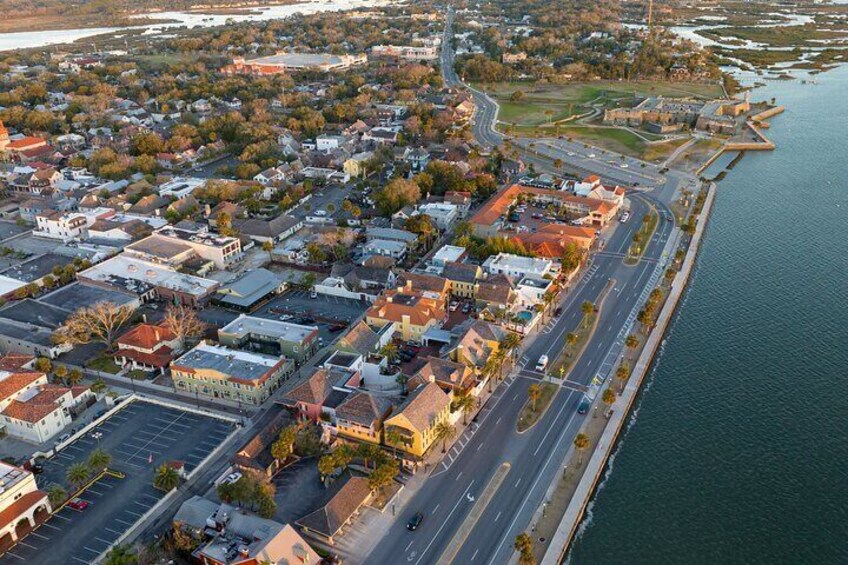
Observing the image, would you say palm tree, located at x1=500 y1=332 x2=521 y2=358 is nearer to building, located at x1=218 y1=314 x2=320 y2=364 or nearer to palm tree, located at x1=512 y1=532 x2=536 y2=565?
building, located at x1=218 y1=314 x2=320 y2=364

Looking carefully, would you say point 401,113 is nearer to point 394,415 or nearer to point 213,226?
point 213,226

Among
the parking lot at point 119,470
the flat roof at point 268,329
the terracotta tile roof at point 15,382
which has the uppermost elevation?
the terracotta tile roof at point 15,382

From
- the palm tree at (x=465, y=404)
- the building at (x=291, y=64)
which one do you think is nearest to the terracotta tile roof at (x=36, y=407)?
the palm tree at (x=465, y=404)

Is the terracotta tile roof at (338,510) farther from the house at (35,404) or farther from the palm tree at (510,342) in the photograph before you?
the house at (35,404)

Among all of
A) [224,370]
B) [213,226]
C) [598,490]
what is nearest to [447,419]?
[598,490]

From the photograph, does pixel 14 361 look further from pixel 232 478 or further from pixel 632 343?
pixel 632 343

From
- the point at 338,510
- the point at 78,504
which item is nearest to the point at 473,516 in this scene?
the point at 338,510
